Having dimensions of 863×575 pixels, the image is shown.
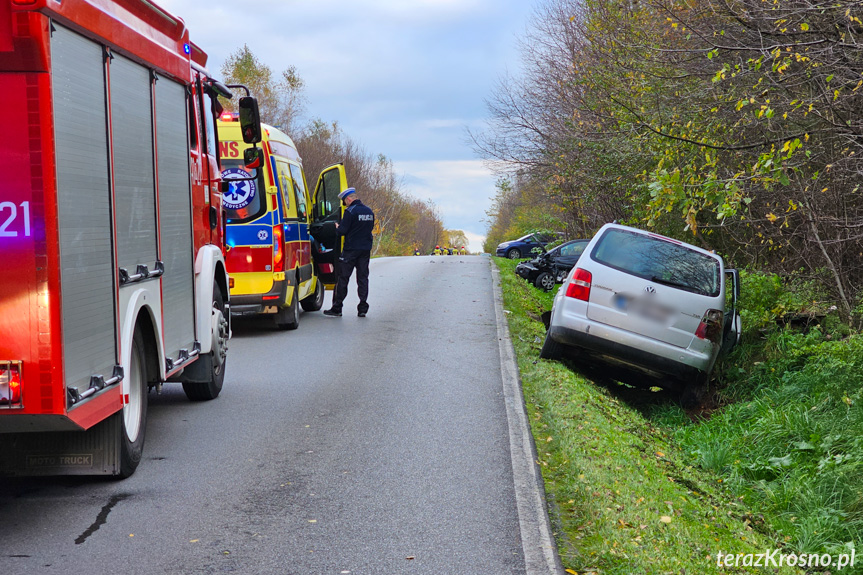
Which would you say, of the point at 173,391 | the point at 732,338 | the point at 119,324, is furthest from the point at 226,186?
the point at 732,338

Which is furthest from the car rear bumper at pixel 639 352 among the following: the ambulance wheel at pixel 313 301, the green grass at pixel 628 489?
the ambulance wheel at pixel 313 301

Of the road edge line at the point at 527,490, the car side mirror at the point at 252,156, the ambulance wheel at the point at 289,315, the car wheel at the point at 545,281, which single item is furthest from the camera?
the car wheel at the point at 545,281

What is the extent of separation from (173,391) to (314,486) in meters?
3.59

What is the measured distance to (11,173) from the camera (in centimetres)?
418

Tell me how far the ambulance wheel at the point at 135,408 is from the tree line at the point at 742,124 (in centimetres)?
559

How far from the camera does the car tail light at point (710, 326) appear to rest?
908cm

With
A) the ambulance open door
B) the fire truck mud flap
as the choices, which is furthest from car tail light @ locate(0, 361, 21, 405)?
the ambulance open door

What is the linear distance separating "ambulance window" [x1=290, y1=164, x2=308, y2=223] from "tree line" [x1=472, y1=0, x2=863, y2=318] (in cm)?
492

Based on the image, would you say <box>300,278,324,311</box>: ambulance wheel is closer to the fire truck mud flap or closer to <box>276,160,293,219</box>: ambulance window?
<box>276,160,293,219</box>: ambulance window

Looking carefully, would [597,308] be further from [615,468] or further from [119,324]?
[119,324]

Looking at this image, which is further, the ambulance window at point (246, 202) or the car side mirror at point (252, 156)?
the ambulance window at point (246, 202)

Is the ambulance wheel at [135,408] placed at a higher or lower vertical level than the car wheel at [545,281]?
higher

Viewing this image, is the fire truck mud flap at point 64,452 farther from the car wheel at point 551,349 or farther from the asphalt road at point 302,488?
the car wheel at point 551,349

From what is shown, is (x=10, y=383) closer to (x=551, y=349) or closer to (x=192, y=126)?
(x=192, y=126)
